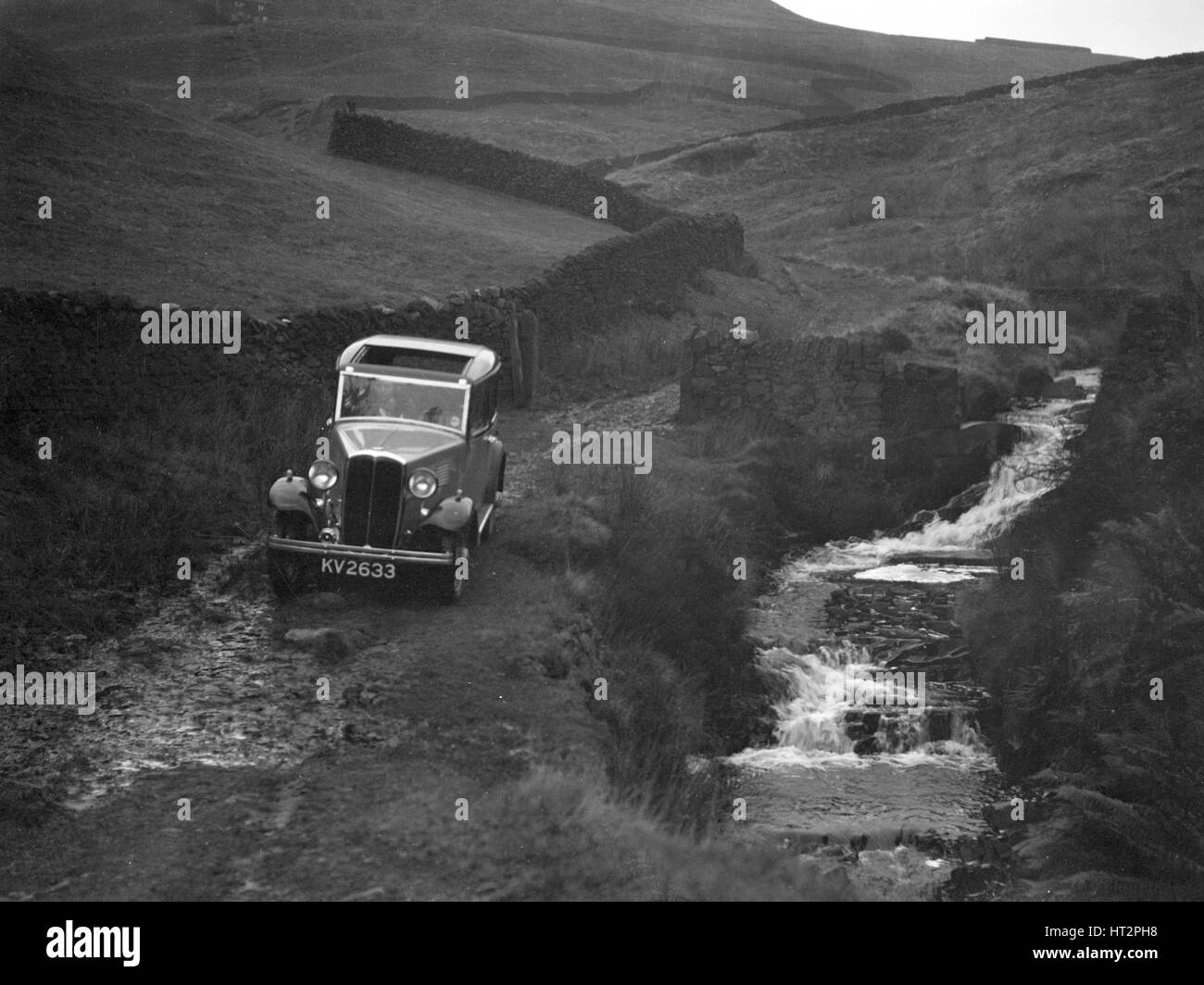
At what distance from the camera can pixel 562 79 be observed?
79.4 meters

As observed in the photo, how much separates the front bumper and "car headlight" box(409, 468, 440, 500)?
607mm

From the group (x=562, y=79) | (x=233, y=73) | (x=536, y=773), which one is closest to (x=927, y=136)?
(x=562, y=79)

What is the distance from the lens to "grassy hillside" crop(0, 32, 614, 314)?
20725 mm

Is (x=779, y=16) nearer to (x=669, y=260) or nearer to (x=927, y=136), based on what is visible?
(x=927, y=136)

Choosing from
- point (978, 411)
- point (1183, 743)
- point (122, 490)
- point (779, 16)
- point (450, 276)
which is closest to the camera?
point (1183, 743)

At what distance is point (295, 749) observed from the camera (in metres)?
9.29

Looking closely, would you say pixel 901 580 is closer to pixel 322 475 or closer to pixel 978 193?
pixel 322 475

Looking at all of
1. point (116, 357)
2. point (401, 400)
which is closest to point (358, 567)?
point (401, 400)

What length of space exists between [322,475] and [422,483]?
0.92 m

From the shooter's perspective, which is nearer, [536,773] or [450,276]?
[536,773]

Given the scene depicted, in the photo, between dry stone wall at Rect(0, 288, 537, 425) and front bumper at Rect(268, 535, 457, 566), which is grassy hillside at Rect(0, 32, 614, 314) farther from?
front bumper at Rect(268, 535, 457, 566)

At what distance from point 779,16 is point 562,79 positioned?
4631 centimetres

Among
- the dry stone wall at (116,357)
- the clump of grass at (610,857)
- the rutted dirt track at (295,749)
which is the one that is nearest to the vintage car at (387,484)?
the rutted dirt track at (295,749)

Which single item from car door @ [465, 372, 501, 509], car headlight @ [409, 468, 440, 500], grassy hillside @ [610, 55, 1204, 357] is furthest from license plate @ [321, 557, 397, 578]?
grassy hillside @ [610, 55, 1204, 357]
